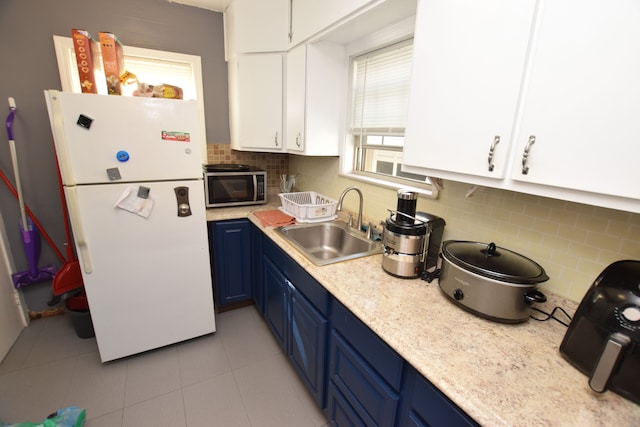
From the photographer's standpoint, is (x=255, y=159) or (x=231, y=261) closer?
(x=231, y=261)

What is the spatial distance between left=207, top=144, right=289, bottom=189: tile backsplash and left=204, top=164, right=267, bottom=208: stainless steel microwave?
0.29 meters

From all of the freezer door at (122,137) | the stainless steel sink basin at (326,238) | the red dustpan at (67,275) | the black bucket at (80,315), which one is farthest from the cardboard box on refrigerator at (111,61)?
the black bucket at (80,315)

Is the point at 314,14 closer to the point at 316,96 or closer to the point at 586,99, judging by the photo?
the point at 316,96

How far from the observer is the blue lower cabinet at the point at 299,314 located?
4.54 ft

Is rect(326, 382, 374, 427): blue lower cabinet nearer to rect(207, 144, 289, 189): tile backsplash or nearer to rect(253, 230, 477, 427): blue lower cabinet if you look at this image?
rect(253, 230, 477, 427): blue lower cabinet

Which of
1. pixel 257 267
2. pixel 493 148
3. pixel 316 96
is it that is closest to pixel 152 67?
pixel 316 96

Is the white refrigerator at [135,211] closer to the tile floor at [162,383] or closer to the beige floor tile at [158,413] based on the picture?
the tile floor at [162,383]

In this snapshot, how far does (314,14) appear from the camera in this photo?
5.57 ft

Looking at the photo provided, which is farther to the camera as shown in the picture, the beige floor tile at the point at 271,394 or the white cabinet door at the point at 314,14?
the beige floor tile at the point at 271,394

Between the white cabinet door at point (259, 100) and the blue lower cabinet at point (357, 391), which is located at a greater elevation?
the white cabinet door at point (259, 100)

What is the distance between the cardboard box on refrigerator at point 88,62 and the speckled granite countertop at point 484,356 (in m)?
1.68

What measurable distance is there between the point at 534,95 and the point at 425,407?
3.12 ft

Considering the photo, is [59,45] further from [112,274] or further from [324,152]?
[324,152]

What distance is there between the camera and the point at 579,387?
76cm
